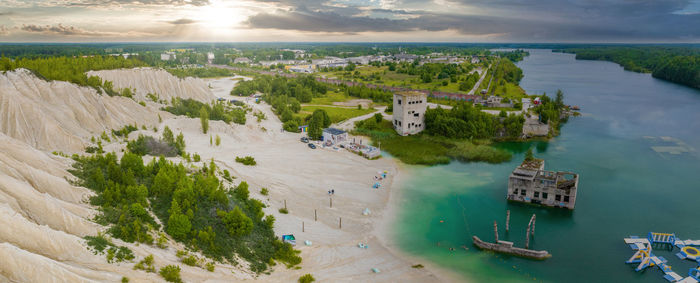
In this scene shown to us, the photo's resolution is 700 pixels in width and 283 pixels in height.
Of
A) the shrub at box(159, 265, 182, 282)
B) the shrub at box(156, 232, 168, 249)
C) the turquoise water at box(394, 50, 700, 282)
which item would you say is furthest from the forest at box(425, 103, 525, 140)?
the shrub at box(159, 265, 182, 282)

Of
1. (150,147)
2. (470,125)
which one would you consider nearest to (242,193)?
(150,147)

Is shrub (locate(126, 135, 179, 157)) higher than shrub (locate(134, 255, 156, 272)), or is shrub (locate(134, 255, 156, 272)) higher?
shrub (locate(126, 135, 179, 157))

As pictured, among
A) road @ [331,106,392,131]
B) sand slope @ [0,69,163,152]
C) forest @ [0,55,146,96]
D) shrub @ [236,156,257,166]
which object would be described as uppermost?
forest @ [0,55,146,96]

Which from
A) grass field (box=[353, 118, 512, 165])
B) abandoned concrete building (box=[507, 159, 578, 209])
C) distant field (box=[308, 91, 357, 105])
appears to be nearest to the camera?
abandoned concrete building (box=[507, 159, 578, 209])

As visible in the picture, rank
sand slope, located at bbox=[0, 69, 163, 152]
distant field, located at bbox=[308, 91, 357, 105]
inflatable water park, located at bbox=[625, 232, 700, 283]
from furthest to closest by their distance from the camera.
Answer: distant field, located at bbox=[308, 91, 357, 105] < sand slope, located at bbox=[0, 69, 163, 152] < inflatable water park, located at bbox=[625, 232, 700, 283]

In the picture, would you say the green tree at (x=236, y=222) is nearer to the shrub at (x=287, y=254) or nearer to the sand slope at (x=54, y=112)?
the shrub at (x=287, y=254)

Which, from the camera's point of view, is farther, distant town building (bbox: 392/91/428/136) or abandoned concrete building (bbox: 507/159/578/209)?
distant town building (bbox: 392/91/428/136)

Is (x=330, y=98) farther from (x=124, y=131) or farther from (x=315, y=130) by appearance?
(x=124, y=131)

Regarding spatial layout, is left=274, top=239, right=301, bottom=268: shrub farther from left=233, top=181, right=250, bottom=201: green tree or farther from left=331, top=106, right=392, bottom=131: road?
left=331, top=106, right=392, bottom=131: road
